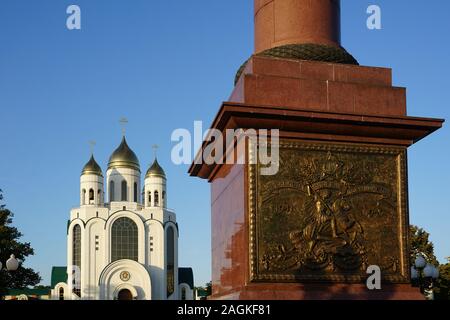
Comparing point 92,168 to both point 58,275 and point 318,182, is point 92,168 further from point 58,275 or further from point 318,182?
point 318,182

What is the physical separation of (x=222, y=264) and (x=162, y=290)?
174 ft

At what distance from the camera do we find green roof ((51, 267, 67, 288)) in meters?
61.7

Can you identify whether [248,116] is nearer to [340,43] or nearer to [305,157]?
[305,157]

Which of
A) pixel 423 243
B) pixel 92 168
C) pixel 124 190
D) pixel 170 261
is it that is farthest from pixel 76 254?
pixel 423 243

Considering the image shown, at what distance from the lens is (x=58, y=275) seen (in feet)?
206

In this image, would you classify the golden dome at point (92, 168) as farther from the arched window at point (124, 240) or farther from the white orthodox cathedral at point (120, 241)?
the arched window at point (124, 240)

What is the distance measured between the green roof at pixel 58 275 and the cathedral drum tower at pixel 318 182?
187ft

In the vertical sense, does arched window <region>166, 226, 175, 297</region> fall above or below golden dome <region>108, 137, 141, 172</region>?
→ below

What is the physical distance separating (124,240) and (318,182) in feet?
178

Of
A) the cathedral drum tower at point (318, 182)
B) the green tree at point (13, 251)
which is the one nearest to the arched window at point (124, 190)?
the green tree at point (13, 251)

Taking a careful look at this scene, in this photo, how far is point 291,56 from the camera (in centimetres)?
745

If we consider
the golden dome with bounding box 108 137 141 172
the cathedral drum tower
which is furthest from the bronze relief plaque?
the golden dome with bounding box 108 137 141 172

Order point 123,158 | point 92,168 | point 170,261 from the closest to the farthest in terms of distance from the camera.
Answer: point 92,168 < point 170,261 < point 123,158

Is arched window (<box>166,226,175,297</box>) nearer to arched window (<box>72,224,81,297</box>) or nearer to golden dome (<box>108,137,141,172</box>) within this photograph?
golden dome (<box>108,137,141,172</box>)
